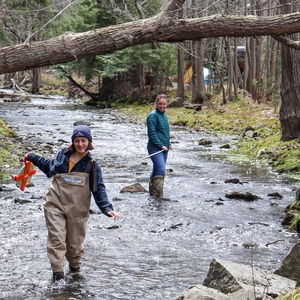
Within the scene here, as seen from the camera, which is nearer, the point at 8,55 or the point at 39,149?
the point at 8,55

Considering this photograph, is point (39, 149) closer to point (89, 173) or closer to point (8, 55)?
point (8, 55)

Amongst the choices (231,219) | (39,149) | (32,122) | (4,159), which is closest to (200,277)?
(231,219)

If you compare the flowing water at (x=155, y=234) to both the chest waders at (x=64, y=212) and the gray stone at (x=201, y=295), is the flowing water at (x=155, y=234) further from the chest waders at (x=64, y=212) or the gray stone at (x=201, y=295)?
the gray stone at (x=201, y=295)

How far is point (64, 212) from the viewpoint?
5.89 metres

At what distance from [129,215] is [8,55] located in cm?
331

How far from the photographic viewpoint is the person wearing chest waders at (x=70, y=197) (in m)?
5.78

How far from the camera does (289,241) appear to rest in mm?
7531

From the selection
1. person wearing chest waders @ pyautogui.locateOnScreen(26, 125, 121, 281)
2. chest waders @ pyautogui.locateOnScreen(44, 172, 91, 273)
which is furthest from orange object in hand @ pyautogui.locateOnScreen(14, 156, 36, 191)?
chest waders @ pyautogui.locateOnScreen(44, 172, 91, 273)

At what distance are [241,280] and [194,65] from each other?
91.9 feet

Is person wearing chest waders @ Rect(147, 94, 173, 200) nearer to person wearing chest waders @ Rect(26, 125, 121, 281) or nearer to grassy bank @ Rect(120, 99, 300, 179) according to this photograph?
grassy bank @ Rect(120, 99, 300, 179)

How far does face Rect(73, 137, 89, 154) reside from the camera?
5.84 metres

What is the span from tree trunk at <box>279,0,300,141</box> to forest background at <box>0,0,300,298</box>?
0.03m

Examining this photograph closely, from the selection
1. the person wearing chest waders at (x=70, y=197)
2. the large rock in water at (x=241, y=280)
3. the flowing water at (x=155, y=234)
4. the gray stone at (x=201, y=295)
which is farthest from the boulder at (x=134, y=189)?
the gray stone at (x=201, y=295)

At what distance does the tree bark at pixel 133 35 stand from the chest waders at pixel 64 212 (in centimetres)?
232
